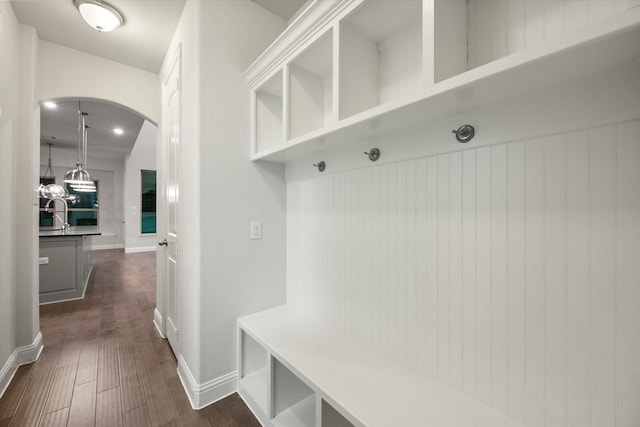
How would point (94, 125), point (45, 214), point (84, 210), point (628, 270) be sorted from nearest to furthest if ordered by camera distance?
point (628, 270)
point (94, 125)
point (45, 214)
point (84, 210)

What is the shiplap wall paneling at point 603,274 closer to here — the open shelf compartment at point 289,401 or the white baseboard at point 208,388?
the open shelf compartment at point 289,401

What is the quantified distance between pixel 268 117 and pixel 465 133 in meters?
1.33

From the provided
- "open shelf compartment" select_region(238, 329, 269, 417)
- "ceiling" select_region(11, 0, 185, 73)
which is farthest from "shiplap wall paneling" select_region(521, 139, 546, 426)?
"ceiling" select_region(11, 0, 185, 73)

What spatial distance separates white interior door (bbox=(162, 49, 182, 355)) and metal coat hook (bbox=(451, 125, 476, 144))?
193cm

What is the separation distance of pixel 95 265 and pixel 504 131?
7807 millimetres

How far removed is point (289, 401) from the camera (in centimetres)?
152

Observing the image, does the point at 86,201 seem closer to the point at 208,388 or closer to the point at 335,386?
the point at 208,388

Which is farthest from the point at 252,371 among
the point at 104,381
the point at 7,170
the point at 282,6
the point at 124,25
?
the point at 124,25

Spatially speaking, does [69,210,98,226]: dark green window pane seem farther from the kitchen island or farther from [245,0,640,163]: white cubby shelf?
[245,0,640,163]: white cubby shelf

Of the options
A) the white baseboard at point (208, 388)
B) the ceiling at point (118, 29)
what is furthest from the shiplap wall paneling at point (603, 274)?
the ceiling at point (118, 29)

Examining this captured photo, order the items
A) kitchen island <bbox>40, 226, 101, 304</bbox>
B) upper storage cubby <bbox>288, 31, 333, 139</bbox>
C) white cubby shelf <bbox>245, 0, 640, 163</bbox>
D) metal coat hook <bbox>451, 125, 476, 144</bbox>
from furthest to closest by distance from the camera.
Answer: kitchen island <bbox>40, 226, 101, 304</bbox> → upper storage cubby <bbox>288, 31, 333, 139</bbox> → metal coat hook <bbox>451, 125, 476, 144</bbox> → white cubby shelf <bbox>245, 0, 640, 163</bbox>

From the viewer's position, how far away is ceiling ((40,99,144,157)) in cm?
404

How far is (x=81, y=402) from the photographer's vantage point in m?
1.67

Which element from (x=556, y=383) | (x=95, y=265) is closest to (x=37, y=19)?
(x=556, y=383)
